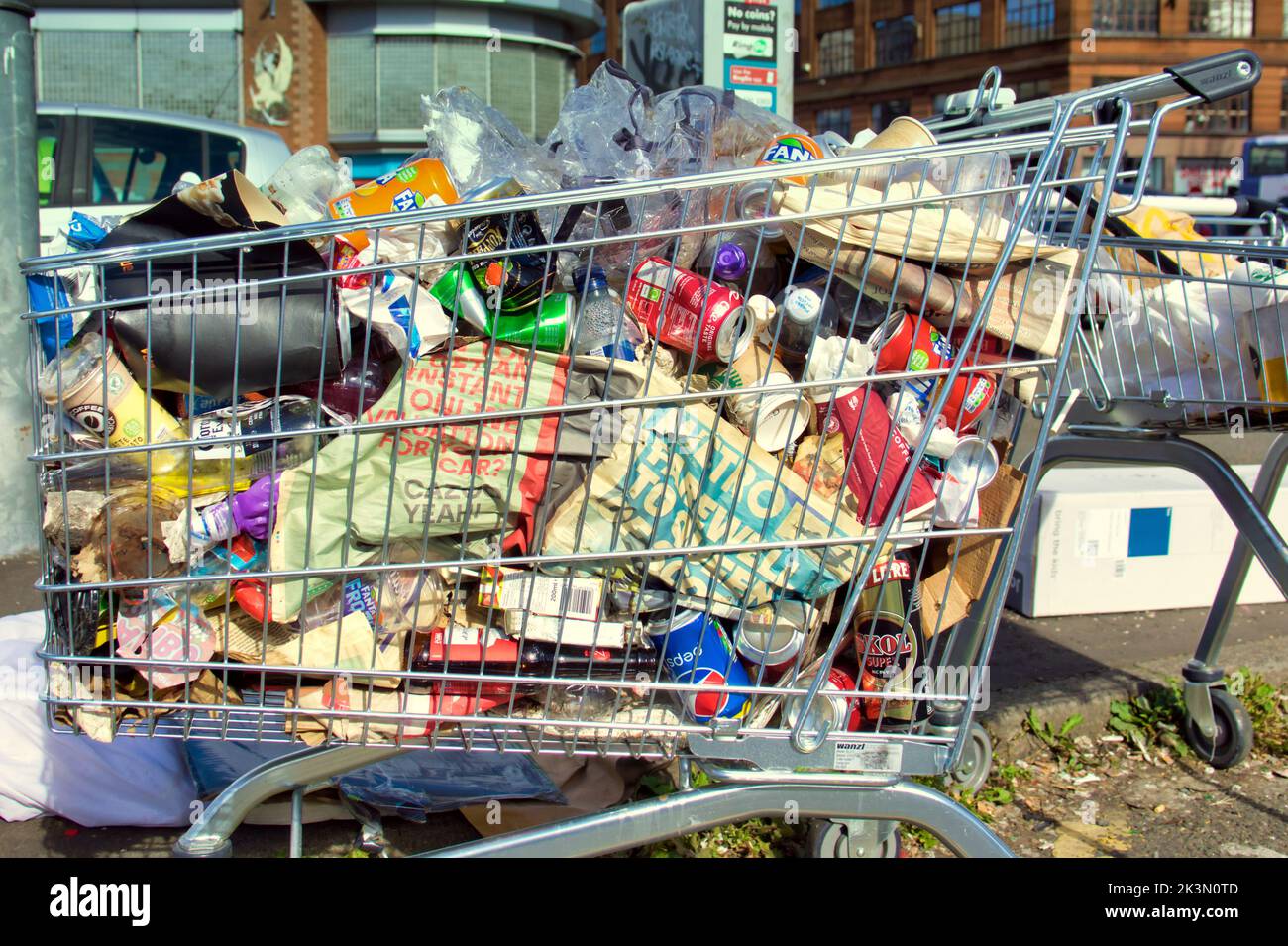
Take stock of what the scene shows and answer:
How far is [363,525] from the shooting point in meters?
1.76

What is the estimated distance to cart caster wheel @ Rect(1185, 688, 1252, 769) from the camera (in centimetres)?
301

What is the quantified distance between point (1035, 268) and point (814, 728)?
32.5 inches

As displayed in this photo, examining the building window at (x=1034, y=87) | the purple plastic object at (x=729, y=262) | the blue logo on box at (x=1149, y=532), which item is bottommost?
the blue logo on box at (x=1149, y=532)

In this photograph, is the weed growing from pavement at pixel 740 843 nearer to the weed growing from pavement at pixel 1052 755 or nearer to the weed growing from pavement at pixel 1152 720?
the weed growing from pavement at pixel 1052 755

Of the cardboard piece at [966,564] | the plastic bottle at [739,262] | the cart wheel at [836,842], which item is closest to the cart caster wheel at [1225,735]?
the cart wheel at [836,842]

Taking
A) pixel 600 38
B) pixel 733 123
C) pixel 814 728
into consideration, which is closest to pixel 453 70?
pixel 733 123

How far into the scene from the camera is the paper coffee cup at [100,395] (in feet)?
5.90

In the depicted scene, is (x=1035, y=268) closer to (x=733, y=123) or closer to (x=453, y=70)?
(x=733, y=123)

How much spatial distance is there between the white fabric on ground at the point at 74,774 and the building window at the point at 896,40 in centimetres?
4364

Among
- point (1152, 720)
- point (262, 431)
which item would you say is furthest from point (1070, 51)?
point (262, 431)

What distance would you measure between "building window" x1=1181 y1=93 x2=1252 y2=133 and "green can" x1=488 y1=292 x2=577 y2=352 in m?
Result: 41.3

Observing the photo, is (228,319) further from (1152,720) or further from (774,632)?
(1152,720)

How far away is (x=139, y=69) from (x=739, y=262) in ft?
49.0

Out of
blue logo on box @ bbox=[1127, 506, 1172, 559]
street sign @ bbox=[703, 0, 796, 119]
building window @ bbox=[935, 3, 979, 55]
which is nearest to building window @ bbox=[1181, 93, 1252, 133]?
building window @ bbox=[935, 3, 979, 55]
